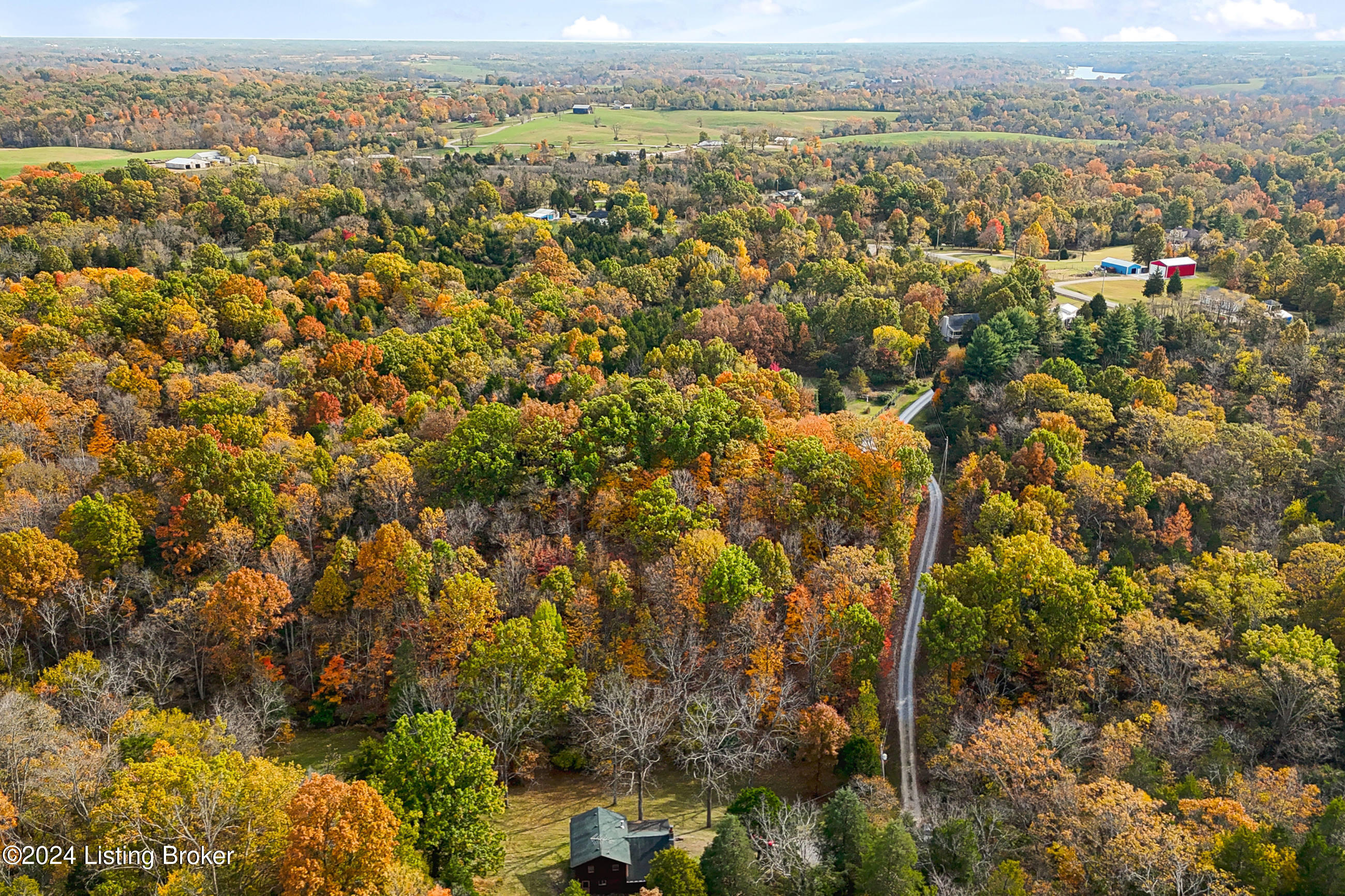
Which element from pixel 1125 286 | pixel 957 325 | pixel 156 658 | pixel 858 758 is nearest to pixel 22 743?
pixel 156 658

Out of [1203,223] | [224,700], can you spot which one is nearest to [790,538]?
[224,700]

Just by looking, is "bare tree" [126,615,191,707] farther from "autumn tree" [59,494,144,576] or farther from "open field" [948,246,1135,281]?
"open field" [948,246,1135,281]

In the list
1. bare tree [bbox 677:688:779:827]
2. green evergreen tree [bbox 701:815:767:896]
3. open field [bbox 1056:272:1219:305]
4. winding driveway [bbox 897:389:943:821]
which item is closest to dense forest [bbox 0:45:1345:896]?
green evergreen tree [bbox 701:815:767:896]

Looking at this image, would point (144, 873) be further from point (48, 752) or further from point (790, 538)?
point (790, 538)

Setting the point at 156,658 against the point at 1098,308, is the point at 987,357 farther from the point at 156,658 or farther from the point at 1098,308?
the point at 156,658

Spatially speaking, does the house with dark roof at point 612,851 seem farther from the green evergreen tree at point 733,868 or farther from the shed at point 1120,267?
the shed at point 1120,267
